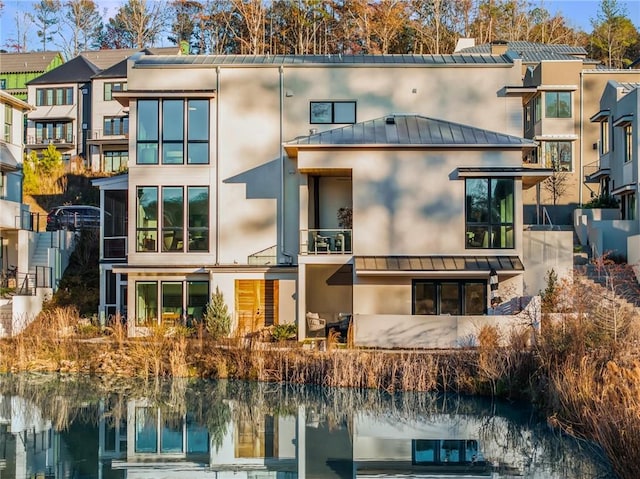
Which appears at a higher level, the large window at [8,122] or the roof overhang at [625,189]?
the large window at [8,122]

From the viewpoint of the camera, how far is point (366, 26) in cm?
5356

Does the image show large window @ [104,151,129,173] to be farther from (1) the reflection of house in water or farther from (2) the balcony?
(1) the reflection of house in water

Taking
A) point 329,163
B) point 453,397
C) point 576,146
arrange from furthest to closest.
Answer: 1. point 576,146
2. point 329,163
3. point 453,397

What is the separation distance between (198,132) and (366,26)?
28488 mm

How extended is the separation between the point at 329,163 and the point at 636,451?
1587 cm

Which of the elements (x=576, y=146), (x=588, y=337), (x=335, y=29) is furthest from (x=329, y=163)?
(x=335, y=29)

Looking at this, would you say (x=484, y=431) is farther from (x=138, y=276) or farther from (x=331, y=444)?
(x=138, y=276)

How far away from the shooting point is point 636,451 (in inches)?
477

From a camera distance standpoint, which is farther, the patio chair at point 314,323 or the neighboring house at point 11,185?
the neighboring house at point 11,185

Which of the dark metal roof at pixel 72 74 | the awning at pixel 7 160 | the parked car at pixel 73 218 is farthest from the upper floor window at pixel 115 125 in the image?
the awning at pixel 7 160

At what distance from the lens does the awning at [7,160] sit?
34.5m

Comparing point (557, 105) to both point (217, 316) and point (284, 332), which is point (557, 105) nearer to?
point (284, 332)

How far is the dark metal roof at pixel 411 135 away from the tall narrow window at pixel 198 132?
3282mm

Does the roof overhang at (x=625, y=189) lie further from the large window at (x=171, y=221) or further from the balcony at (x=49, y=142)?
the balcony at (x=49, y=142)
